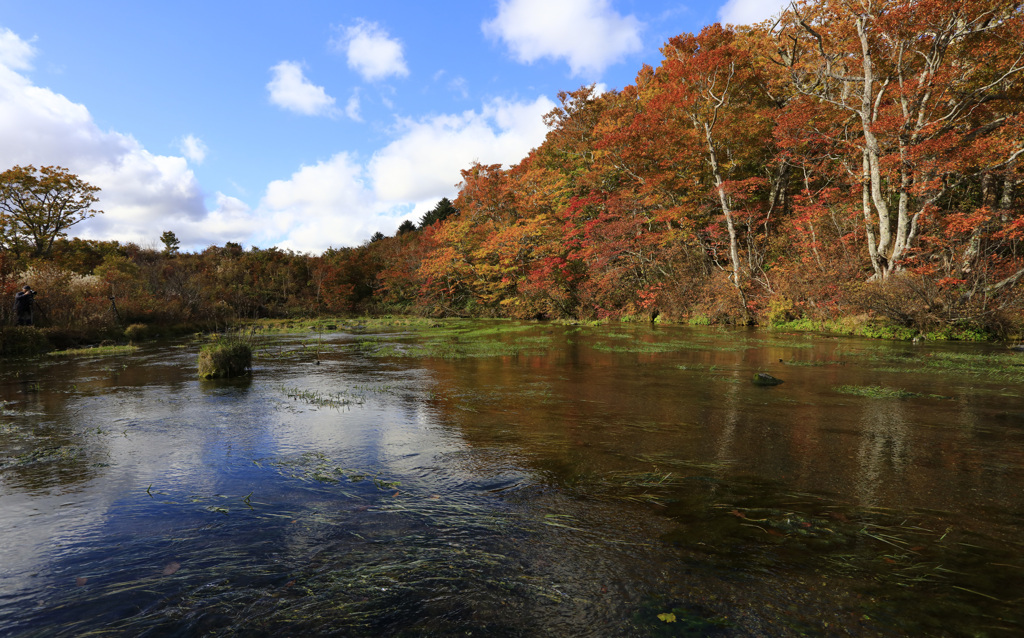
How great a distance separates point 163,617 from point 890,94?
73.4 ft

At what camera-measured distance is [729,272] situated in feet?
74.8

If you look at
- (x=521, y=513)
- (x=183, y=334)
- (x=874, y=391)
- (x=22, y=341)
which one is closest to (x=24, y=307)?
(x=22, y=341)

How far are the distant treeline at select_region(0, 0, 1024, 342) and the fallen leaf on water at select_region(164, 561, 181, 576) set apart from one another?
18.7 metres

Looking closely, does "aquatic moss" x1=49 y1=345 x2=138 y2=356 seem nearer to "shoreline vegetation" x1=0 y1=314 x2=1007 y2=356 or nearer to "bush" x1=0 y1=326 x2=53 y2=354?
"shoreline vegetation" x1=0 y1=314 x2=1007 y2=356

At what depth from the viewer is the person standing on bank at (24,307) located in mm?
14773

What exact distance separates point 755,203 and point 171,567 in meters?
26.9

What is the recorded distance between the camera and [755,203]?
2416 centimetres

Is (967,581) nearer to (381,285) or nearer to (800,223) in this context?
(800,223)

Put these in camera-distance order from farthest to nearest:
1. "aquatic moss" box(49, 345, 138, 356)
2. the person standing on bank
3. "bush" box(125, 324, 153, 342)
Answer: "bush" box(125, 324, 153, 342), the person standing on bank, "aquatic moss" box(49, 345, 138, 356)

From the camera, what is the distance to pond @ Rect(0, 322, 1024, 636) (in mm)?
2371

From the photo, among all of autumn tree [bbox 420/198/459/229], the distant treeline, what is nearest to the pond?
the distant treeline

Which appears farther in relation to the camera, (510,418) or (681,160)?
(681,160)

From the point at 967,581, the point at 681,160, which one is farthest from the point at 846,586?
the point at 681,160

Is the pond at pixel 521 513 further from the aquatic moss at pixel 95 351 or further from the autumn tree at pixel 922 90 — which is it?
the autumn tree at pixel 922 90
